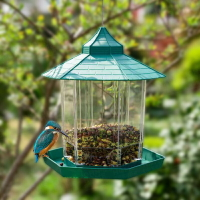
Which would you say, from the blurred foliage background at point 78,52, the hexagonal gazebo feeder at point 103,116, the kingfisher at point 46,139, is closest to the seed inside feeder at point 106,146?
the hexagonal gazebo feeder at point 103,116

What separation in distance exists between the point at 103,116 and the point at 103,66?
613mm

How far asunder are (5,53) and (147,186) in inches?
117

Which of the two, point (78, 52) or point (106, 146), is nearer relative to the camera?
point (106, 146)

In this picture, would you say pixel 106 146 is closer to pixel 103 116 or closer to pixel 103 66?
pixel 103 116

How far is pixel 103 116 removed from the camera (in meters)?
2.66

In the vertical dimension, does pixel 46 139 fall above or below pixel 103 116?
below

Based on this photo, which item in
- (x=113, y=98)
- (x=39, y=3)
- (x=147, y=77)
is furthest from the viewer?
(x=39, y=3)

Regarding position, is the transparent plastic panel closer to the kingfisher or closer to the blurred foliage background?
the kingfisher

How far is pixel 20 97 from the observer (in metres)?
4.44

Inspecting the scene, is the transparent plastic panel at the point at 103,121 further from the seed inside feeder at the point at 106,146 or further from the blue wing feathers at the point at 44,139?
the blue wing feathers at the point at 44,139

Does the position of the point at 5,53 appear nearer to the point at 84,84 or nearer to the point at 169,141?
the point at 84,84

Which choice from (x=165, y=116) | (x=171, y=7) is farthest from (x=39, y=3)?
(x=171, y=7)

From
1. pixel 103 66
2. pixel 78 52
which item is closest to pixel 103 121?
pixel 103 66

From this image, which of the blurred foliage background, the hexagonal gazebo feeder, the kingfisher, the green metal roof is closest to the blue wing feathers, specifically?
the kingfisher
